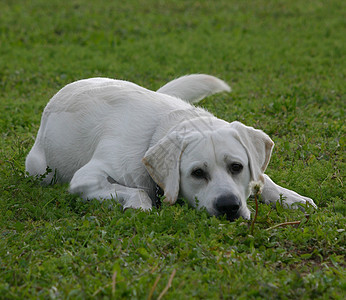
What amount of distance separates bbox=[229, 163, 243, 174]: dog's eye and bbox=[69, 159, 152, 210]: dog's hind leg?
78cm

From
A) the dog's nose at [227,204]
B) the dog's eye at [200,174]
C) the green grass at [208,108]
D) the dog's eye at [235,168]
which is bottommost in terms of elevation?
the green grass at [208,108]

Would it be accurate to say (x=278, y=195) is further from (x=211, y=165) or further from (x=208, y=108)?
(x=208, y=108)

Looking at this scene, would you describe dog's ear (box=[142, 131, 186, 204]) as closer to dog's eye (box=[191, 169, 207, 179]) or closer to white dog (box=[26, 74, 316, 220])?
white dog (box=[26, 74, 316, 220])

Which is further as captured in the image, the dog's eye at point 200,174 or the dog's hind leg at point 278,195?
the dog's hind leg at point 278,195

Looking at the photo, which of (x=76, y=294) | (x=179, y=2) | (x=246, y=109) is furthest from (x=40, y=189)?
(x=179, y=2)

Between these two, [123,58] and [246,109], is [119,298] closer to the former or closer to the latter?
[246,109]

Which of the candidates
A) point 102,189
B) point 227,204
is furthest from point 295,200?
point 102,189

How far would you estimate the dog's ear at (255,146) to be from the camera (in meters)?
4.93

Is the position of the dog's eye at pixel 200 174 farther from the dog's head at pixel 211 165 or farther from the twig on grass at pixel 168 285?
the twig on grass at pixel 168 285

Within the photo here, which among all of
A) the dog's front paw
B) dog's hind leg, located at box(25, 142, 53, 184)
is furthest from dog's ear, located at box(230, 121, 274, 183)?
dog's hind leg, located at box(25, 142, 53, 184)

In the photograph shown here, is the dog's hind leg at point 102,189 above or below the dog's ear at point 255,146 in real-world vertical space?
below

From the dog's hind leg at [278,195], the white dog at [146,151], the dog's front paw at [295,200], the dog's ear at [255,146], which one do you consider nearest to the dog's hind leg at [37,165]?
the white dog at [146,151]

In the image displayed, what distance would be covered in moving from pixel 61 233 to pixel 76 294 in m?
1.06

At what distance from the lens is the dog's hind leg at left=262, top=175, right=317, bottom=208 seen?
17.1ft
